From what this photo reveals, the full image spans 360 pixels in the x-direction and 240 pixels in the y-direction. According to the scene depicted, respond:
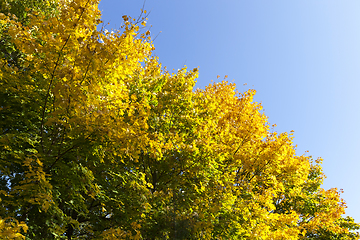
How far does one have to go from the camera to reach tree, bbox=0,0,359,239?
494 centimetres

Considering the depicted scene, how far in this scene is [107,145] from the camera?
5.90 metres

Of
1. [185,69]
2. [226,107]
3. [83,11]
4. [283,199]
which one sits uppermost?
[226,107]

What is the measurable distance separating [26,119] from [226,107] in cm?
1023

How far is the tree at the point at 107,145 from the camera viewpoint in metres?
4.94

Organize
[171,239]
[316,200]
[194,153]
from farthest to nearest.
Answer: [316,200]
[194,153]
[171,239]

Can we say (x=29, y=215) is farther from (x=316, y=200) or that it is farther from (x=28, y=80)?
(x=316, y=200)

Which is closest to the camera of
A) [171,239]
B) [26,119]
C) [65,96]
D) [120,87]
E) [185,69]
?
[65,96]

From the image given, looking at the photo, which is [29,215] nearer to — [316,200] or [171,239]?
[171,239]

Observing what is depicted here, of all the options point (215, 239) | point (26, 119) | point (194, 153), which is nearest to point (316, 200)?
point (215, 239)

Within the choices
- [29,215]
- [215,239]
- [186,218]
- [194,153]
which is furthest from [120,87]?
[215,239]

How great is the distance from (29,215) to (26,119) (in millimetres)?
3190

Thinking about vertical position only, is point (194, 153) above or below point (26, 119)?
above

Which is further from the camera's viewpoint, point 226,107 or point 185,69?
point 226,107

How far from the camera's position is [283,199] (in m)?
17.4
